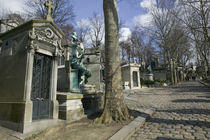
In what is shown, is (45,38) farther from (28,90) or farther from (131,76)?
(131,76)

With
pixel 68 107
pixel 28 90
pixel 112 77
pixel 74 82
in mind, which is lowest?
pixel 68 107

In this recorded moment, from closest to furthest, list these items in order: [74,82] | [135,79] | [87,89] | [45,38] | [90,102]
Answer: [45,38] → [74,82] → [90,102] → [87,89] → [135,79]

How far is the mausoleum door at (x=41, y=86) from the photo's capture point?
407 centimetres

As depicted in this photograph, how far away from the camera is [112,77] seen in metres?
4.50

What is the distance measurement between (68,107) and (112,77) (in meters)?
1.90

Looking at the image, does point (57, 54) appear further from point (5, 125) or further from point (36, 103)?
point (5, 125)

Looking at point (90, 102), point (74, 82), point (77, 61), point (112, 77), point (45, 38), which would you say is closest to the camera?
point (45, 38)

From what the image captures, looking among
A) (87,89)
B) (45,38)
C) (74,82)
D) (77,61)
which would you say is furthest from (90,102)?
(45,38)

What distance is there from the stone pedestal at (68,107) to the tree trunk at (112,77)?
40.0 inches

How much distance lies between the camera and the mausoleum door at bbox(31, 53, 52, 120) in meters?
4.07

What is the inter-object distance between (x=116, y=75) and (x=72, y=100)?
1.88m

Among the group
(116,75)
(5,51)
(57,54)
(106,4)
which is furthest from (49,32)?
(116,75)

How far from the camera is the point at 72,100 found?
479 centimetres

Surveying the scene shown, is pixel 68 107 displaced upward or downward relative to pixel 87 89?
downward
